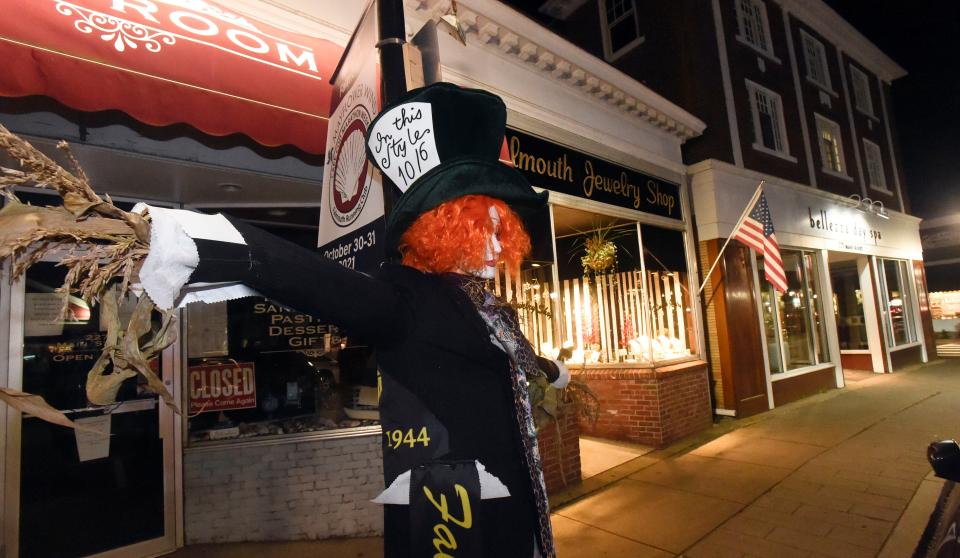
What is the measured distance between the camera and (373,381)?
4.24m

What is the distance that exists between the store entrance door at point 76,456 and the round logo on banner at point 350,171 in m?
2.36

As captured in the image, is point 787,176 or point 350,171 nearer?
point 350,171

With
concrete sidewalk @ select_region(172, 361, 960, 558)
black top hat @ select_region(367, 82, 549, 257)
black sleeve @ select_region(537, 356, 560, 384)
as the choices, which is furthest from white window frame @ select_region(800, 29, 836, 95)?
black top hat @ select_region(367, 82, 549, 257)

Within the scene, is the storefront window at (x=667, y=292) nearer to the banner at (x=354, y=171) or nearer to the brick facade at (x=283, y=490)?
the brick facade at (x=283, y=490)

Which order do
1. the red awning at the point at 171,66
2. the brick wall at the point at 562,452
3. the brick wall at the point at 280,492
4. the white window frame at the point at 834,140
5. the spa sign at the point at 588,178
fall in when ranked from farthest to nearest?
the white window frame at the point at 834,140 < the spa sign at the point at 588,178 < the brick wall at the point at 562,452 < the brick wall at the point at 280,492 < the red awning at the point at 171,66

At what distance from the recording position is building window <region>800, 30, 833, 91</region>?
1139 centimetres

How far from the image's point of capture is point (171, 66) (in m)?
2.65

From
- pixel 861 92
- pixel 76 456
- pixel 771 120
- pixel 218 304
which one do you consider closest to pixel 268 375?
pixel 218 304

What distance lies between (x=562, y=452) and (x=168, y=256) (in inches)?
178

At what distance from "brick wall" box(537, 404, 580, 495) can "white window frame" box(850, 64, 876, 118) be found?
45.7 ft

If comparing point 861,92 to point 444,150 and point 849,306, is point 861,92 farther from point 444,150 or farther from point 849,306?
point 444,150

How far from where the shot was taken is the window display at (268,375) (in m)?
4.01

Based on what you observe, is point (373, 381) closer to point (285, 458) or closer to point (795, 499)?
point (285, 458)

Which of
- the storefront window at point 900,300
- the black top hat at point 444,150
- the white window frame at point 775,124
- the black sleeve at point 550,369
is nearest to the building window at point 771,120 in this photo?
the white window frame at point 775,124
